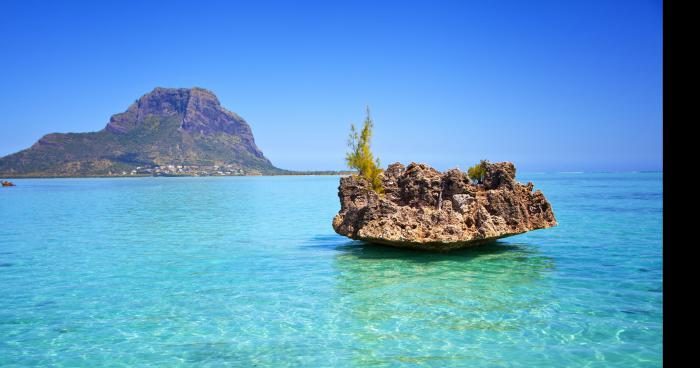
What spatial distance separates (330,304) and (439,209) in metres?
6.24

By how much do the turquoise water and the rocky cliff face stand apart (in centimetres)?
75

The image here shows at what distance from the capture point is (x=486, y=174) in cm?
1705

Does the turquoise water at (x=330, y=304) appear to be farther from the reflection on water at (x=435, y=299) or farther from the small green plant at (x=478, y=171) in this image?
the small green plant at (x=478, y=171)

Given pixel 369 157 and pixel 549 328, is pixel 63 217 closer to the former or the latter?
pixel 369 157

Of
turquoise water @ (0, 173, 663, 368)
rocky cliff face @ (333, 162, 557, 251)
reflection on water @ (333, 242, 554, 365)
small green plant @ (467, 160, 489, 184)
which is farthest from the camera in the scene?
small green plant @ (467, 160, 489, 184)

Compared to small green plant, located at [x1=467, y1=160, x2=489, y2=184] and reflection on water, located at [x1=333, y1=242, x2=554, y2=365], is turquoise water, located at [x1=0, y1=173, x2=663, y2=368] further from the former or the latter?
small green plant, located at [x1=467, y1=160, x2=489, y2=184]

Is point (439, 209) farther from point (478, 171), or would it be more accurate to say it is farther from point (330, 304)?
point (330, 304)

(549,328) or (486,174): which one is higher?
(486,174)

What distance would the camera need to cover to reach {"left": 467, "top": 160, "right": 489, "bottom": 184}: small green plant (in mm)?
17198

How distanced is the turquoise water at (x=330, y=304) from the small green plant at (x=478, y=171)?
8.13 ft

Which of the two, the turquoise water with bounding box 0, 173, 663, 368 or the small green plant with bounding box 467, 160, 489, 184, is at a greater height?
the small green plant with bounding box 467, 160, 489, 184

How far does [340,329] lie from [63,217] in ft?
90.2

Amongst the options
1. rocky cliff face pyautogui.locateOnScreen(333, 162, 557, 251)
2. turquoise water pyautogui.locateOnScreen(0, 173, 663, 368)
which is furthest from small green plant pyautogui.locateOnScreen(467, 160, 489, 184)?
turquoise water pyautogui.locateOnScreen(0, 173, 663, 368)

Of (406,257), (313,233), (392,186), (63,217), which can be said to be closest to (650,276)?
(406,257)
